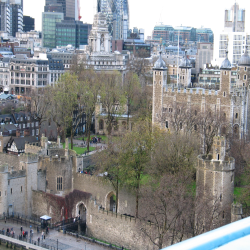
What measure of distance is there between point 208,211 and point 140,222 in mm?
6001

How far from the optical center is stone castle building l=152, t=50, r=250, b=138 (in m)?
53.8

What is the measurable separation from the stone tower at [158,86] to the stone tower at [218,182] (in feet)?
79.4

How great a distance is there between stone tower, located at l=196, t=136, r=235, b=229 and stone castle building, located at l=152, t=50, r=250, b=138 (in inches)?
757

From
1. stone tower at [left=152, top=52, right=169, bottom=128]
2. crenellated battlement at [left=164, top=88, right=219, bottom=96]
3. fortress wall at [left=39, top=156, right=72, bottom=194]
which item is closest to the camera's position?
fortress wall at [left=39, top=156, right=72, bottom=194]

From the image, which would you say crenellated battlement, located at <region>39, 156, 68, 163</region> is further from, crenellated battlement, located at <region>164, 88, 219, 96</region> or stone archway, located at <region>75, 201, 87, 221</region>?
crenellated battlement, located at <region>164, 88, 219, 96</region>

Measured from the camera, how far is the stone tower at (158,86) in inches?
2250

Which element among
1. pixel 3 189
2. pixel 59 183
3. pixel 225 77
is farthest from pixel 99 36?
pixel 3 189

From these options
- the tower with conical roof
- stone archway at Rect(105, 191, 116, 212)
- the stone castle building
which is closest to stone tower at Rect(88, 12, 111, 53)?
the stone castle building

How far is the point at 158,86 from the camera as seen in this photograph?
58.0 meters

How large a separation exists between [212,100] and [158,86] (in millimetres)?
6960

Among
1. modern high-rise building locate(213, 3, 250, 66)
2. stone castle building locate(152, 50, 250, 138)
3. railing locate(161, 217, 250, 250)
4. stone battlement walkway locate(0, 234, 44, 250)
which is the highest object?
modern high-rise building locate(213, 3, 250, 66)

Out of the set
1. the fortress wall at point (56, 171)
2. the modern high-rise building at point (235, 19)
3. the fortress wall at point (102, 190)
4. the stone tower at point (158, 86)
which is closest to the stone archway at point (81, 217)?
the fortress wall at point (102, 190)

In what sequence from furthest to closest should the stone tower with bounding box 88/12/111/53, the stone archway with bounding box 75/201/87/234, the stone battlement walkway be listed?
the stone tower with bounding box 88/12/111/53
the stone archway with bounding box 75/201/87/234
the stone battlement walkway

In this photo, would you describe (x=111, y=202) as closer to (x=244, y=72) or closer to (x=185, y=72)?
(x=244, y=72)
